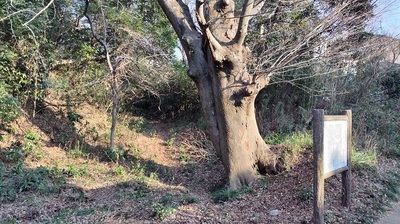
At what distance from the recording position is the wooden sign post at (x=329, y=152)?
3889 millimetres

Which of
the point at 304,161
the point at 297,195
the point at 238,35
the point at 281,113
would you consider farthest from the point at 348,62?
the point at 297,195

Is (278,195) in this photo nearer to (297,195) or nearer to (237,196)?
(297,195)

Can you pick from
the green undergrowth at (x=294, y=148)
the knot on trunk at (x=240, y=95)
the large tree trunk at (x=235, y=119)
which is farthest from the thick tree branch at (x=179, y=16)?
the green undergrowth at (x=294, y=148)

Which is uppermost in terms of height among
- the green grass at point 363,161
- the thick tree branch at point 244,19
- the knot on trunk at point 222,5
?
the knot on trunk at point 222,5

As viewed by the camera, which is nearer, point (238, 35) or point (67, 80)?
point (238, 35)

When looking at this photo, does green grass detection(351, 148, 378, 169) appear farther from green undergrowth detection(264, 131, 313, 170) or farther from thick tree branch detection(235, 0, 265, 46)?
thick tree branch detection(235, 0, 265, 46)

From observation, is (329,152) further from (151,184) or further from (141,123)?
(141,123)

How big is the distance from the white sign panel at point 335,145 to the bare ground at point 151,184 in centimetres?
76

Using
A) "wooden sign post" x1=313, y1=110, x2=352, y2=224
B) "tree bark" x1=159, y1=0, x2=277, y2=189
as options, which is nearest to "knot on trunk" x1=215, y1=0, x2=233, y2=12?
"tree bark" x1=159, y1=0, x2=277, y2=189

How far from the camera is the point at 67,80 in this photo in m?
9.24

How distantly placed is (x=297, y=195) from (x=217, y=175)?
2.57 m

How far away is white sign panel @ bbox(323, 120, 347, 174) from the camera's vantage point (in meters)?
4.07

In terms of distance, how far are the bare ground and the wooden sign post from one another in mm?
410

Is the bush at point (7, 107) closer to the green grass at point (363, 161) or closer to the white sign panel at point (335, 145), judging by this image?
the white sign panel at point (335, 145)
